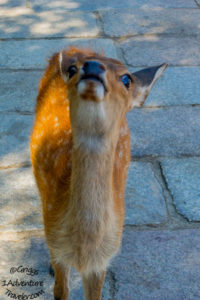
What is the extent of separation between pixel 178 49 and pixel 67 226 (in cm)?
414

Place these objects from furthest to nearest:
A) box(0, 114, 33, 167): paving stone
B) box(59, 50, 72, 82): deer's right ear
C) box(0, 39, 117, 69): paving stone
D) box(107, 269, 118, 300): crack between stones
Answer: box(0, 39, 117, 69): paving stone, box(0, 114, 33, 167): paving stone, box(107, 269, 118, 300): crack between stones, box(59, 50, 72, 82): deer's right ear

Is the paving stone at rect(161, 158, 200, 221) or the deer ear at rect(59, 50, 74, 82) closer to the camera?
the deer ear at rect(59, 50, 74, 82)

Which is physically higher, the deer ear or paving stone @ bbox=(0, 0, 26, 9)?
the deer ear

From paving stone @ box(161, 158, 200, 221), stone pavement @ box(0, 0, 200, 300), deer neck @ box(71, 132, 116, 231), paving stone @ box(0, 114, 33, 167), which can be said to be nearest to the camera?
deer neck @ box(71, 132, 116, 231)

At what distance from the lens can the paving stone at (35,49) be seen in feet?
18.9

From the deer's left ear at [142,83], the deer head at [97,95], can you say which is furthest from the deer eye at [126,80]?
the deer's left ear at [142,83]

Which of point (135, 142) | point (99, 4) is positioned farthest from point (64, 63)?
point (99, 4)

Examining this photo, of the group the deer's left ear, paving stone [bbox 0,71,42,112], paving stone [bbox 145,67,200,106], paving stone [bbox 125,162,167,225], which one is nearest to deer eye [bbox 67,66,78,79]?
the deer's left ear

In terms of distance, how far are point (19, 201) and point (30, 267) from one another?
695mm

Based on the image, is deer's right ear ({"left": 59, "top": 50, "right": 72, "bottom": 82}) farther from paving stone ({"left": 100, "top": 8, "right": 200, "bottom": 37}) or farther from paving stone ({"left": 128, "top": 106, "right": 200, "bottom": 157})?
paving stone ({"left": 100, "top": 8, "right": 200, "bottom": 37})

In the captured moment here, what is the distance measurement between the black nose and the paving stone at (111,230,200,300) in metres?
1.65

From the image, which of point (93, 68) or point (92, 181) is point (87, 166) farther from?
point (93, 68)

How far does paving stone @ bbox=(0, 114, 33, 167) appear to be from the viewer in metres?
4.25

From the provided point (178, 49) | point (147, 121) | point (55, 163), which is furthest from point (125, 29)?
point (55, 163)
